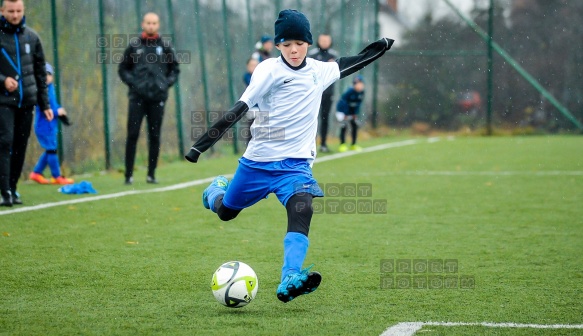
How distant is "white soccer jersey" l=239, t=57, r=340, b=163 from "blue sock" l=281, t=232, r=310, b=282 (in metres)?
0.60

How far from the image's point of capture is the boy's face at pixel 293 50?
5973 mm

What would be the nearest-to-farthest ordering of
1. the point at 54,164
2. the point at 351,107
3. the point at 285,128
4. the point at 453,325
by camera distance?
the point at 453,325, the point at 285,128, the point at 54,164, the point at 351,107

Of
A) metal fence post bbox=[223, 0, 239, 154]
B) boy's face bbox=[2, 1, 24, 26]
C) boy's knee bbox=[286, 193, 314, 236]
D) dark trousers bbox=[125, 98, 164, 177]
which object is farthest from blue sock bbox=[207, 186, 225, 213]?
metal fence post bbox=[223, 0, 239, 154]

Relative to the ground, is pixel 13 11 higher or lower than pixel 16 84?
higher

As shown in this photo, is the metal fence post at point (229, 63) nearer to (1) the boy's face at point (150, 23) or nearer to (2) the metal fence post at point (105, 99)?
(2) the metal fence post at point (105, 99)

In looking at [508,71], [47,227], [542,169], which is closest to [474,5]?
[508,71]

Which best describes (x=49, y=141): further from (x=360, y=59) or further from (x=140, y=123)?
(x=360, y=59)

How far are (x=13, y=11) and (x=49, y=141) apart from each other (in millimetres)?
3182

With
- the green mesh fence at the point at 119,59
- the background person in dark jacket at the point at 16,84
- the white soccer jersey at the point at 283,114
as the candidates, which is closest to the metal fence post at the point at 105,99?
the green mesh fence at the point at 119,59

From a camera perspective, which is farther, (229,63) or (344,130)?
(344,130)

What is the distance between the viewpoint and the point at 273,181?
19.5 ft

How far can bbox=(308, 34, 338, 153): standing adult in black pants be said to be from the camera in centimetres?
1755

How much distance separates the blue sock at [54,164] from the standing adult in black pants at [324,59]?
6.32 m

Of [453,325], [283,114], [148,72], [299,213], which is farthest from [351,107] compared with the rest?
[453,325]
